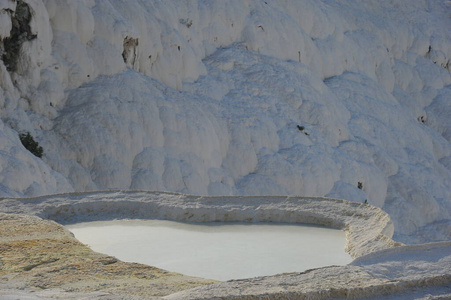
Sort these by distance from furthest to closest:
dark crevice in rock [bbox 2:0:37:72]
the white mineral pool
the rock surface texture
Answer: dark crevice in rock [bbox 2:0:37:72], the white mineral pool, the rock surface texture

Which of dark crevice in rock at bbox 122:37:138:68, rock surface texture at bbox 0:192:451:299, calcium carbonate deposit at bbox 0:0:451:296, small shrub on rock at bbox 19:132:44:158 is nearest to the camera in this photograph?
rock surface texture at bbox 0:192:451:299

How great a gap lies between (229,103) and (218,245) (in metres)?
16.3

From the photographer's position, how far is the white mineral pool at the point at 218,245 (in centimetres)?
429

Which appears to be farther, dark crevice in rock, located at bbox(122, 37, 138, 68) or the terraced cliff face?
dark crevice in rock, located at bbox(122, 37, 138, 68)

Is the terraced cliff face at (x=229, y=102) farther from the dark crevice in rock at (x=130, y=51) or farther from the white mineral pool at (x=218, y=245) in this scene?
the white mineral pool at (x=218, y=245)

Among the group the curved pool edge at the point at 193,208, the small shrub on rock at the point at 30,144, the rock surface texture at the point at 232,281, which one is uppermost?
the small shrub on rock at the point at 30,144

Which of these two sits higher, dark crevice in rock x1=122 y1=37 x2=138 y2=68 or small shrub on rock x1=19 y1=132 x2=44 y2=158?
dark crevice in rock x1=122 y1=37 x2=138 y2=68

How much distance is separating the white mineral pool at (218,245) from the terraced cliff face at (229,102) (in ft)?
23.1

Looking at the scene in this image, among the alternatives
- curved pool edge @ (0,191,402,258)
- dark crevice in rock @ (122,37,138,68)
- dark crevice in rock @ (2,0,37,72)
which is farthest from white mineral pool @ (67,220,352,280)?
dark crevice in rock @ (122,37,138,68)

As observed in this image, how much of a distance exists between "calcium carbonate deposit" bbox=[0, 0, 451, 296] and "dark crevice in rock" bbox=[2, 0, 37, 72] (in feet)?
0.09

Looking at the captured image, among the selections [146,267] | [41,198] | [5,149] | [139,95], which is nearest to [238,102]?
[139,95]

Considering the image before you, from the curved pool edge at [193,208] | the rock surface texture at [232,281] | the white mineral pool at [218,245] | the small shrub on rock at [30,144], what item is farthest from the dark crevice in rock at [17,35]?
the white mineral pool at [218,245]

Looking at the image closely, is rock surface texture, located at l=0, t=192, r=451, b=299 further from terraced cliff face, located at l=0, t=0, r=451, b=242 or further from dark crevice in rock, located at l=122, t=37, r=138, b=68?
dark crevice in rock, located at l=122, t=37, r=138, b=68

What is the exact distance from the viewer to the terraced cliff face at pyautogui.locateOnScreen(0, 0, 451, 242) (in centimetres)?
1549
